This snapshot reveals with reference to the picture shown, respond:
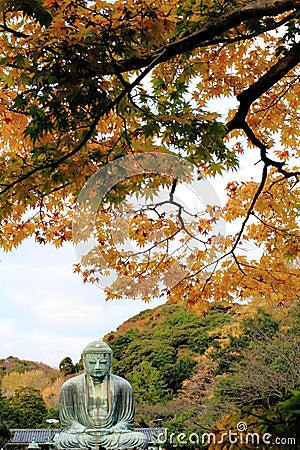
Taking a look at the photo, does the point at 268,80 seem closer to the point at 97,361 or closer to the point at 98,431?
the point at 97,361

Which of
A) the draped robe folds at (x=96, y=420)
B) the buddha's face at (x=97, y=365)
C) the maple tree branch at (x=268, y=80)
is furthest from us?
the buddha's face at (x=97, y=365)

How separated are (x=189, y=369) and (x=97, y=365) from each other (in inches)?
364

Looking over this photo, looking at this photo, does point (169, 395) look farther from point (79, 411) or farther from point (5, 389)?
point (79, 411)

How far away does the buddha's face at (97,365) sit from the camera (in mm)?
5680

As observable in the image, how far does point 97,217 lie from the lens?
403 cm

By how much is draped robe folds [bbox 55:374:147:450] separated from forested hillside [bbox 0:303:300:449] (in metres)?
4.47

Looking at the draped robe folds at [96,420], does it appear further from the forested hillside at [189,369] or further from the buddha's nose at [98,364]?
the forested hillside at [189,369]

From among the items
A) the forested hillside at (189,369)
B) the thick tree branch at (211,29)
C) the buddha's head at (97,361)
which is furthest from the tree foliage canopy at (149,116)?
the forested hillside at (189,369)

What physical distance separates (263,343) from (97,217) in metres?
9.09

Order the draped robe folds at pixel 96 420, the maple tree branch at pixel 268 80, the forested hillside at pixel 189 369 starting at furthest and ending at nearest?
the forested hillside at pixel 189 369, the draped robe folds at pixel 96 420, the maple tree branch at pixel 268 80

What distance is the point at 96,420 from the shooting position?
5.64 meters

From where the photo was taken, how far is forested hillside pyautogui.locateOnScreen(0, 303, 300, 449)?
1141cm

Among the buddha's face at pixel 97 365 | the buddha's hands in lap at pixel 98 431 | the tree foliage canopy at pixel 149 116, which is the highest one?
the tree foliage canopy at pixel 149 116

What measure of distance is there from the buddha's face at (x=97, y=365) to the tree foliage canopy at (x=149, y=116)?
99cm
